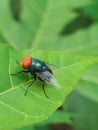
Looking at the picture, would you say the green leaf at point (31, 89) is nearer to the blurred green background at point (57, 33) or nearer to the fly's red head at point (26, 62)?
the fly's red head at point (26, 62)

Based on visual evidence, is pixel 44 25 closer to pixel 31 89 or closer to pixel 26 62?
pixel 26 62

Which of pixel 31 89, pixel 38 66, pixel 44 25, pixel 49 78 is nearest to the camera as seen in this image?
pixel 31 89

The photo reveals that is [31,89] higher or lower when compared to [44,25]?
lower

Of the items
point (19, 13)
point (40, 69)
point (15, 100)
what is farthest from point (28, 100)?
point (19, 13)

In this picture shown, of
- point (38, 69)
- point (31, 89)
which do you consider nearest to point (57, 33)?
point (38, 69)

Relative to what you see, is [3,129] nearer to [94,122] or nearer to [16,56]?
[16,56]

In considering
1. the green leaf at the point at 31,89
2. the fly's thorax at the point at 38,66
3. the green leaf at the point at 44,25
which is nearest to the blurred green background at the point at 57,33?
the green leaf at the point at 44,25
